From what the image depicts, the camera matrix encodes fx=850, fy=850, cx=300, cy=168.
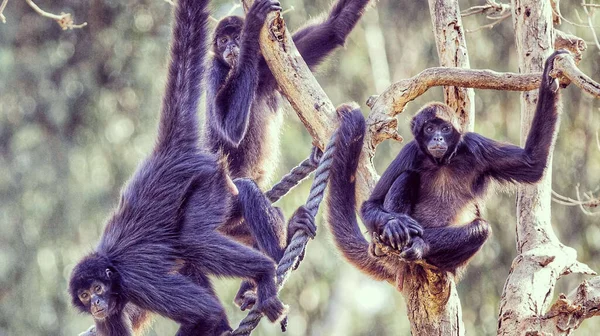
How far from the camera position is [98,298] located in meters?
6.91

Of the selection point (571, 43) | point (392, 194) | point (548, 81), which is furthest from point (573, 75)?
point (571, 43)

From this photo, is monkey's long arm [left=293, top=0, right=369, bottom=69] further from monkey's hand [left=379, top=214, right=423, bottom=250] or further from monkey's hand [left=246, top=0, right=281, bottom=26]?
monkey's hand [left=379, top=214, right=423, bottom=250]

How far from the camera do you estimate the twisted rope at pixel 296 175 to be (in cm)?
859

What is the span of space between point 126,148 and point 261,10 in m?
12.6

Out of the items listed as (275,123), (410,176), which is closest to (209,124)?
(275,123)

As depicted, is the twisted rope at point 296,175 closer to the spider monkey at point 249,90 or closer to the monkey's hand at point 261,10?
the spider monkey at point 249,90

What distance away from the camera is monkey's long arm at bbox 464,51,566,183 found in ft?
22.5

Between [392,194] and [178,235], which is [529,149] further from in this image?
[178,235]

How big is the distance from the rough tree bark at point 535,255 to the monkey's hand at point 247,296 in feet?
7.66

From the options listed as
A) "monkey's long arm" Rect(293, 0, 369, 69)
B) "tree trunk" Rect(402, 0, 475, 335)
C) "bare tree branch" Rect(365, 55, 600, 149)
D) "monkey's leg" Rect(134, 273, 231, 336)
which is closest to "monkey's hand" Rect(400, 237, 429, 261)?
"tree trunk" Rect(402, 0, 475, 335)

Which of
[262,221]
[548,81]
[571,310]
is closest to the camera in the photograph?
[571,310]

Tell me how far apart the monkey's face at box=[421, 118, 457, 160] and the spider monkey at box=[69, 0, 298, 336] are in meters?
1.61

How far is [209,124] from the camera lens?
884 cm

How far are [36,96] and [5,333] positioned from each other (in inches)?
207
